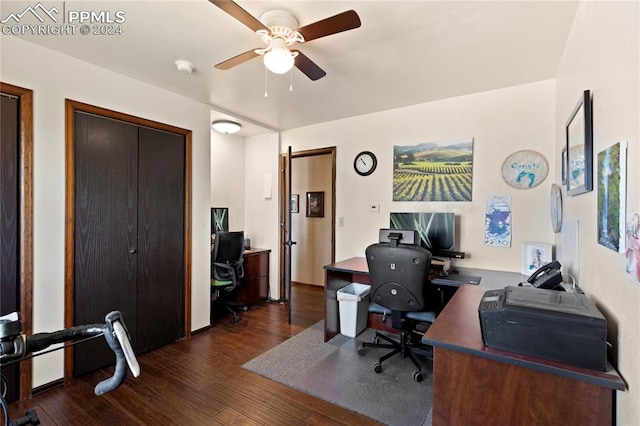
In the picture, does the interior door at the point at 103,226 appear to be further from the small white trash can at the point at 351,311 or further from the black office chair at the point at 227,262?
the small white trash can at the point at 351,311

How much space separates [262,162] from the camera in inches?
174

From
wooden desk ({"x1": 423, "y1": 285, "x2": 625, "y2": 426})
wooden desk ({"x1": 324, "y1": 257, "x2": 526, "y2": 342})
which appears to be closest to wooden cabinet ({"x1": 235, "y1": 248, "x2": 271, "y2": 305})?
wooden desk ({"x1": 324, "y1": 257, "x2": 526, "y2": 342})

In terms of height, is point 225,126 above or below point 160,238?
above

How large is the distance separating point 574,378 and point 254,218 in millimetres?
4004

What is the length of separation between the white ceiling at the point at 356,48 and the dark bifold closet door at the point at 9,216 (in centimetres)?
58

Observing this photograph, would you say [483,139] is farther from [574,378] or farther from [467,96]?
[574,378]

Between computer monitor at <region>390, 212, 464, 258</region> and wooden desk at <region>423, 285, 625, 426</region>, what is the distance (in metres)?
1.58

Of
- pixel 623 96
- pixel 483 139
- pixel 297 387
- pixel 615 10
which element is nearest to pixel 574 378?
pixel 623 96

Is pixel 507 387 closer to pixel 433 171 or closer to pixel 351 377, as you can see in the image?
pixel 351 377

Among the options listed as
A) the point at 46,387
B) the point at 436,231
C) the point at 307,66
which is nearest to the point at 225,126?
the point at 307,66

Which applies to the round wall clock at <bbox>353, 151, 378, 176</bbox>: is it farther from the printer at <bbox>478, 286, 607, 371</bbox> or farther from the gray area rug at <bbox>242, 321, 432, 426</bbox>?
the printer at <bbox>478, 286, 607, 371</bbox>

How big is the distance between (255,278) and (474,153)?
3.06m

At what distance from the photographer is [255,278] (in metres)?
4.09

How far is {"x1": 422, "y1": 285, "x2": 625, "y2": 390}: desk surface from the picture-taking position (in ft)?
3.21
